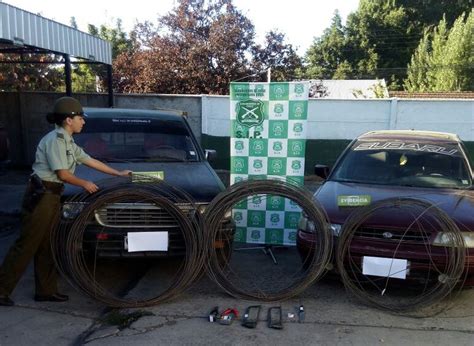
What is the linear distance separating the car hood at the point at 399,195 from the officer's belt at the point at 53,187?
2.49 meters

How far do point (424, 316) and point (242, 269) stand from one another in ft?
6.51

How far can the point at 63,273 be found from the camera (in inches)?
181

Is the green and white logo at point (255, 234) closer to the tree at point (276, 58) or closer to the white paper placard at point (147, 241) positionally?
the white paper placard at point (147, 241)

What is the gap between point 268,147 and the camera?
618 cm

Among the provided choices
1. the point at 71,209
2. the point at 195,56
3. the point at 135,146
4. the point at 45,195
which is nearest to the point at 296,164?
the point at 135,146

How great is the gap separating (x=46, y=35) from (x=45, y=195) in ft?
20.6

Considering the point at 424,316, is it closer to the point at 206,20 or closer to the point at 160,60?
the point at 160,60

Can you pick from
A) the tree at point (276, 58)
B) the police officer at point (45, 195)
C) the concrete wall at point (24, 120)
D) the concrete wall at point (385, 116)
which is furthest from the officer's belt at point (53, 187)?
the tree at point (276, 58)

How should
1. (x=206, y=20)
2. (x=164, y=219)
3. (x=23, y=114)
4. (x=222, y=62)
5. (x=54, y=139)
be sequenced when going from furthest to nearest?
(x=206, y=20) → (x=222, y=62) → (x=23, y=114) → (x=164, y=219) → (x=54, y=139)

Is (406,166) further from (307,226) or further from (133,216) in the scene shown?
(133,216)

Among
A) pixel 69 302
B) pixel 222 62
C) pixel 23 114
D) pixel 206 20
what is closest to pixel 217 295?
pixel 69 302

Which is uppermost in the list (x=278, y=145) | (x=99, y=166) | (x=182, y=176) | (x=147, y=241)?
(x=278, y=145)

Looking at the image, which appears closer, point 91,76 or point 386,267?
point 386,267

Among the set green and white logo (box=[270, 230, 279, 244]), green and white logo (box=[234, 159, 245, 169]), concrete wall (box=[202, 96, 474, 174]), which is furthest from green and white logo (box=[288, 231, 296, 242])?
concrete wall (box=[202, 96, 474, 174])
